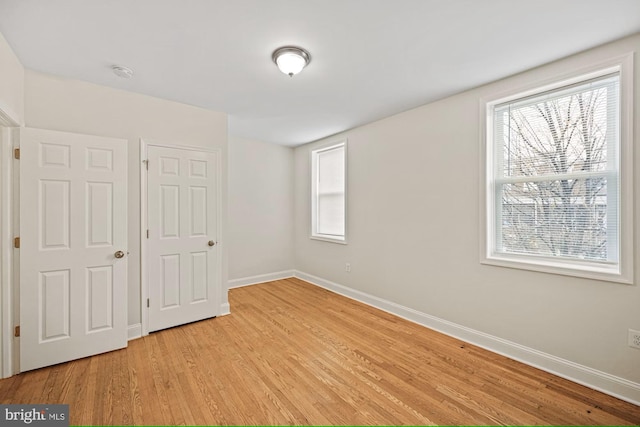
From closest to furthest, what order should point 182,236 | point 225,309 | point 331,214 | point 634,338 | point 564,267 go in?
point 634,338 → point 564,267 → point 182,236 → point 225,309 → point 331,214

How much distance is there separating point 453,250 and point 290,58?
2449 mm

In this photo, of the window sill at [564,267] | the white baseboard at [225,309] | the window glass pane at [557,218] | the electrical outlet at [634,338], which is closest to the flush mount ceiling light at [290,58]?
the window glass pane at [557,218]

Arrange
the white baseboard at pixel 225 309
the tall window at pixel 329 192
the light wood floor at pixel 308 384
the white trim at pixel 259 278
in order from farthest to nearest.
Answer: the white trim at pixel 259 278 → the tall window at pixel 329 192 → the white baseboard at pixel 225 309 → the light wood floor at pixel 308 384

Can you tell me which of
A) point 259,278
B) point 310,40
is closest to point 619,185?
point 310,40

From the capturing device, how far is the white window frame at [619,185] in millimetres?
1923

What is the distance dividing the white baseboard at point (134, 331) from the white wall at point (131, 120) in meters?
0.04

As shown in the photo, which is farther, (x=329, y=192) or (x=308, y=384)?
(x=329, y=192)

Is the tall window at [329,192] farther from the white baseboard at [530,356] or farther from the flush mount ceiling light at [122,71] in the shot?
the flush mount ceiling light at [122,71]

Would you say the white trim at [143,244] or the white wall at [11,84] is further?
the white trim at [143,244]

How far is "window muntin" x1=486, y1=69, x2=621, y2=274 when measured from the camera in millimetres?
2074

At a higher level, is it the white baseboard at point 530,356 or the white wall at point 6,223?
the white wall at point 6,223

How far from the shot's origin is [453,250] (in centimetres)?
293

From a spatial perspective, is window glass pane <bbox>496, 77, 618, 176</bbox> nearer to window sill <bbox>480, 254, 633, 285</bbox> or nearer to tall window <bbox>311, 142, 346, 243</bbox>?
window sill <bbox>480, 254, 633, 285</bbox>

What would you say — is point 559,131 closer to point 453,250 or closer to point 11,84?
point 453,250
